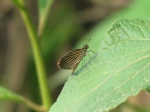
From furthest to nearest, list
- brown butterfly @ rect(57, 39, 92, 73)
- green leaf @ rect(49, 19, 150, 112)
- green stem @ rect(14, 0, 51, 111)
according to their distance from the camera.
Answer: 1. green stem @ rect(14, 0, 51, 111)
2. brown butterfly @ rect(57, 39, 92, 73)
3. green leaf @ rect(49, 19, 150, 112)

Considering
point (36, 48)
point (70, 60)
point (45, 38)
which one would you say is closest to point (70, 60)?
point (70, 60)

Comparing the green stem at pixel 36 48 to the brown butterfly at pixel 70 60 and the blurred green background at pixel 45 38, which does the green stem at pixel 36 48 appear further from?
the blurred green background at pixel 45 38

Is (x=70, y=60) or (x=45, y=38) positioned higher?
(x=70, y=60)

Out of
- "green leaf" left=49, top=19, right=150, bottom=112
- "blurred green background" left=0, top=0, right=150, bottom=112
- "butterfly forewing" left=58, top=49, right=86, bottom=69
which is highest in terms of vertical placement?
"green leaf" left=49, top=19, right=150, bottom=112

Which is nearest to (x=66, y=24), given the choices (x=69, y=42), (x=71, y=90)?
(x=69, y=42)

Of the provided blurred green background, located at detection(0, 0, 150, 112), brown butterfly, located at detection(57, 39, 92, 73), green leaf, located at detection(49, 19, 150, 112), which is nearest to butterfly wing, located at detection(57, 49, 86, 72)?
brown butterfly, located at detection(57, 39, 92, 73)

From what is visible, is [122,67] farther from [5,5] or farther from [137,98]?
[5,5]

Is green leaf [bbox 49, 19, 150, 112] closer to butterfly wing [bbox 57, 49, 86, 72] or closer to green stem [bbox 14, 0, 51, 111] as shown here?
butterfly wing [bbox 57, 49, 86, 72]

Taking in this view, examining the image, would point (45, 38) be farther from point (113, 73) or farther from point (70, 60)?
point (113, 73)
